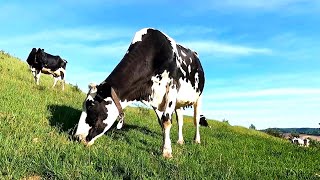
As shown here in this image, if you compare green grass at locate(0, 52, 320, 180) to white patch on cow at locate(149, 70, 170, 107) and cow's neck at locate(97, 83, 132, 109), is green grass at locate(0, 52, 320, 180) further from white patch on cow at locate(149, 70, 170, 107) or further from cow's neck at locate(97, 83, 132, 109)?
white patch on cow at locate(149, 70, 170, 107)

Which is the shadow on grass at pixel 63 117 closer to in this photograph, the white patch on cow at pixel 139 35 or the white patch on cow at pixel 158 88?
the white patch on cow at pixel 158 88

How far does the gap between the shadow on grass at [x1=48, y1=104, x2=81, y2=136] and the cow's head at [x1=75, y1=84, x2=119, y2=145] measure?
6.07ft

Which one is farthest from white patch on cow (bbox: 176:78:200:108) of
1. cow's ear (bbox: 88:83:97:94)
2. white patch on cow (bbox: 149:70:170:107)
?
cow's ear (bbox: 88:83:97:94)

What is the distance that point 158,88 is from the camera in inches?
396

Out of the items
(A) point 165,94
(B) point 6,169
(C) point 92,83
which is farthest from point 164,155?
(B) point 6,169

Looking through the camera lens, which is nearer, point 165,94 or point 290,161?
point 165,94

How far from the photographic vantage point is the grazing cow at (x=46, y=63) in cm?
2816

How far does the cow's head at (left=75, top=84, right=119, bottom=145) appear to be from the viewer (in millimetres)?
9602

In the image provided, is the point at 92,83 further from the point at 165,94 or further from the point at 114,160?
the point at 114,160

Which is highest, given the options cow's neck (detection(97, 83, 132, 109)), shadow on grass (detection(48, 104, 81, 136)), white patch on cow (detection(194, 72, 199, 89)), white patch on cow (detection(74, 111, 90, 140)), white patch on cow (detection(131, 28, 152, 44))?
white patch on cow (detection(131, 28, 152, 44))

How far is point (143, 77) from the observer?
10086 millimetres

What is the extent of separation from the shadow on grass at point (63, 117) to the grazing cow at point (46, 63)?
14.0m

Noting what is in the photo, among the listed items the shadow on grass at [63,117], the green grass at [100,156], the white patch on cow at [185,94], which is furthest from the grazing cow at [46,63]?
the white patch on cow at [185,94]

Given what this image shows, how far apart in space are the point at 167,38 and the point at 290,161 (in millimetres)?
5152
